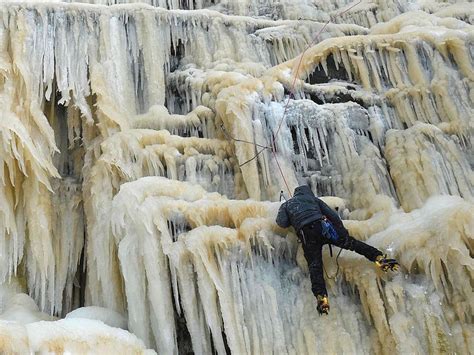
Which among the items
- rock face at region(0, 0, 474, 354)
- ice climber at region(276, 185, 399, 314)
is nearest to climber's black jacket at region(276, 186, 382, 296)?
ice climber at region(276, 185, 399, 314)

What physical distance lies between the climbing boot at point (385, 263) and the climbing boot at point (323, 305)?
633 mm

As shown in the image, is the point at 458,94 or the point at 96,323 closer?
the point at 96,323

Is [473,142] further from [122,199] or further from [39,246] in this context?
[39,246]

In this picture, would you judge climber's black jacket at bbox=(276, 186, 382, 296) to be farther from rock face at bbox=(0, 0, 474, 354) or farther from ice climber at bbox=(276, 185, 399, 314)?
rock face at bbox=(0, 0, 474, 354)

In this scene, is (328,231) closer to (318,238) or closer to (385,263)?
(318,238)

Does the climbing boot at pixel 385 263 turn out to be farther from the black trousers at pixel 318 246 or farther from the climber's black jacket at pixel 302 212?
the climber's black jacket at pixel 302 212

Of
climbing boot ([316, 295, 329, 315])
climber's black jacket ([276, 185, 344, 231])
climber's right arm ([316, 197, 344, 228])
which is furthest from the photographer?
climber's right arm ([316, 197, 344, 228])

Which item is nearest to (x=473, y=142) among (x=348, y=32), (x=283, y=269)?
(x=283, y=269)

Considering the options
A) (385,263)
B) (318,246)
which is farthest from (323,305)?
(385,263)

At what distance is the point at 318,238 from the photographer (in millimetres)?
5621

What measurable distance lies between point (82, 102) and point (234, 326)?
4.22 metres

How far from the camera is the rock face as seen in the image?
17.8ft

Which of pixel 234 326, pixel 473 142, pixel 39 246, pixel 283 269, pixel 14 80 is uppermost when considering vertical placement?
pixel 14 80

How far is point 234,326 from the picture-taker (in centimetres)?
539
